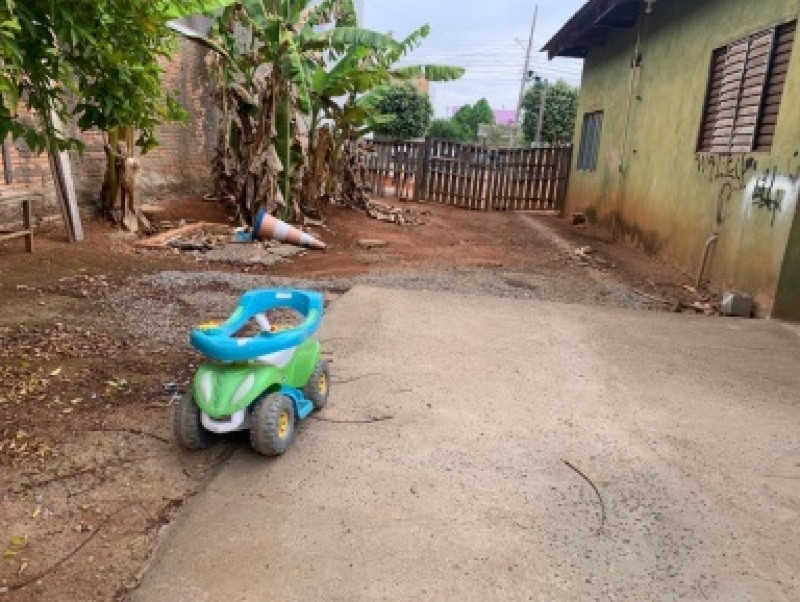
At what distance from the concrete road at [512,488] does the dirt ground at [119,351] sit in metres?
0.30

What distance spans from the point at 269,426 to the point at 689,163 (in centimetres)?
706

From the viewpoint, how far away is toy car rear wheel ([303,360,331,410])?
3072 mm

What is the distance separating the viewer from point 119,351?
3928 mm

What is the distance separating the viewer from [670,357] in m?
4.27

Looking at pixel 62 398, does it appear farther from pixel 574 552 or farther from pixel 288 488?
pixel 574 552

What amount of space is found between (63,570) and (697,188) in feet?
24.7

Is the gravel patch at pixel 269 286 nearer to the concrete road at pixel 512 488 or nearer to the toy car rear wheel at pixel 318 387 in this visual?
the concrete road at pixel 512 488

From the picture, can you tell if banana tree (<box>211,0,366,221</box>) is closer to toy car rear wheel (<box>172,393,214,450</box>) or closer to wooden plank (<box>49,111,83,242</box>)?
wooden plank (<box>49,111,83,242</box>)

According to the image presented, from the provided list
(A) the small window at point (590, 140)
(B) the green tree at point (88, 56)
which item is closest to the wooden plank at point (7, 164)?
(B) the green tree at point (88, 56)

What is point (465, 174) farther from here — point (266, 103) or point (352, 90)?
point (266, 103)

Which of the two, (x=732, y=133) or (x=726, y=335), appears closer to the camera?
(x=726, y=335)

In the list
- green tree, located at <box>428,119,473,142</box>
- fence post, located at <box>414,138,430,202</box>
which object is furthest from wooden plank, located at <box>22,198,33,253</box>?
green tree, located at <box>428,119,473,142</box>

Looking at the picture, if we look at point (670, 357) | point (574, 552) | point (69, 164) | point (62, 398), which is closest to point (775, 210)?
point (670, 357)

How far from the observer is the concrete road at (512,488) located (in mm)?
2053
